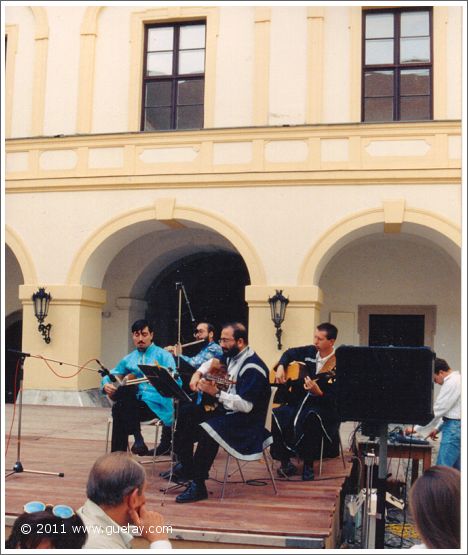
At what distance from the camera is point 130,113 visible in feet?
36.1

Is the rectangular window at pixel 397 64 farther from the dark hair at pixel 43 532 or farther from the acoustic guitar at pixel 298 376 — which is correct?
the dark hair at pixel 43 532

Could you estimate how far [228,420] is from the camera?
4922mm

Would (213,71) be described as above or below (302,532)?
above

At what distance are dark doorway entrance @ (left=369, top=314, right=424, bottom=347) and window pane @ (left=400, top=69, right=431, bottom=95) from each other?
369 centimetres

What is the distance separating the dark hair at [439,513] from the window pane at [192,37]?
9.79m

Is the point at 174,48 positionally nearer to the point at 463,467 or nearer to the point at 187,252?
the point at 187,252

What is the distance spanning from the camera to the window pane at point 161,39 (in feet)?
36.9

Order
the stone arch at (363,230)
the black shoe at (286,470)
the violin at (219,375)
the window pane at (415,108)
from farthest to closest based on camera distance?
the window pane at (415,108), the stone arch at (363,230), the black shoe at (286,470), the violin at (219,375)

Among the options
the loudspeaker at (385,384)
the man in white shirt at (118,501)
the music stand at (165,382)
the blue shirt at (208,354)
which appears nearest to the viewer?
the man in white shirt at (118,501)

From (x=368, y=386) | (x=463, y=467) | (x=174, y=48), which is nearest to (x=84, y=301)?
(x=174, y=48)

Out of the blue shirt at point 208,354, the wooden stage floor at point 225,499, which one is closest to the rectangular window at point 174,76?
the blue shirt at point 208,354

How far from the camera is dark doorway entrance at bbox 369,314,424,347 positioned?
1171 centimetres

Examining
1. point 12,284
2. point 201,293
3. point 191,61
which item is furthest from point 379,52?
point 12,284

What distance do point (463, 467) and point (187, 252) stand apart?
416 inches
